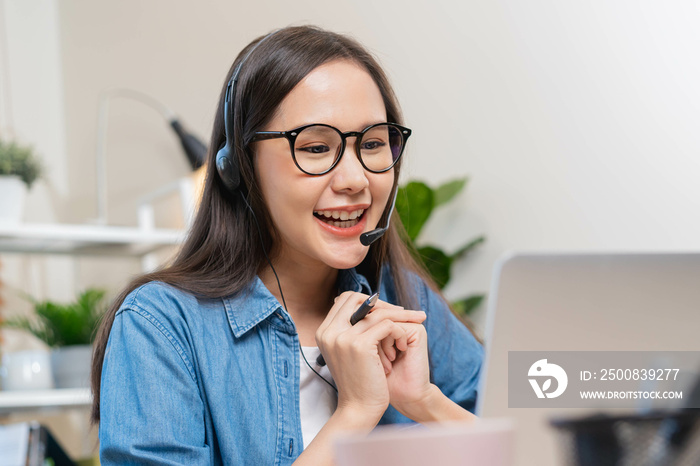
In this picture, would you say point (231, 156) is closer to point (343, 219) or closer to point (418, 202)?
point (343, 219)

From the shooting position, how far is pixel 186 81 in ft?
9.49

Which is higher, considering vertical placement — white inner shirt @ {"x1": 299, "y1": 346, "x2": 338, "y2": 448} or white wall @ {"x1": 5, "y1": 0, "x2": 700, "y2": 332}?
white wall @ {"x1": 5, "y1": 0, "x2": 700, "y2": 332}

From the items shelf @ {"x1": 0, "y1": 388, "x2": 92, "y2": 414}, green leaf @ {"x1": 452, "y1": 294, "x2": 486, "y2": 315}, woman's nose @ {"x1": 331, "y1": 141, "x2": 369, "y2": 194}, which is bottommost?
shelf @ {"x1": 0, "y1": 388, "x2": 92, "y2": 414}

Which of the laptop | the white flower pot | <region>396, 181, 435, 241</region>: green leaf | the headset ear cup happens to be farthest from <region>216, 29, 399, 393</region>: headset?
the white flower pot

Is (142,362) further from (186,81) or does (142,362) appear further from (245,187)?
(186,81)

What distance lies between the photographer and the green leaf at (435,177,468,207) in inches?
74.0

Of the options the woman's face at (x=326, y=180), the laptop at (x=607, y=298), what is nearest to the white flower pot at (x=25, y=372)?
the woman's face at (x=326, y=180)

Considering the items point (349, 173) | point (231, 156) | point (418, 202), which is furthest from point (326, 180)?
point (418, 202)

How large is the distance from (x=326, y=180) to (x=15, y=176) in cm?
144

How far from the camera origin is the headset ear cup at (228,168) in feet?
3.42

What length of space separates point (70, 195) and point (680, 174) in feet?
9.12

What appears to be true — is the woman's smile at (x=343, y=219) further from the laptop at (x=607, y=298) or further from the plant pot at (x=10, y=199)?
the plant pot at (x=10, y=199)

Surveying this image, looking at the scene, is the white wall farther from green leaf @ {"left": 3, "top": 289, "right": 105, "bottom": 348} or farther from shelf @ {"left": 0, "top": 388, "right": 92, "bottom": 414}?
shelf @ {"left": 0, "top": 388, "right": 92, "bottom": 414}

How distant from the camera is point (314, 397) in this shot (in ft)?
3.44
